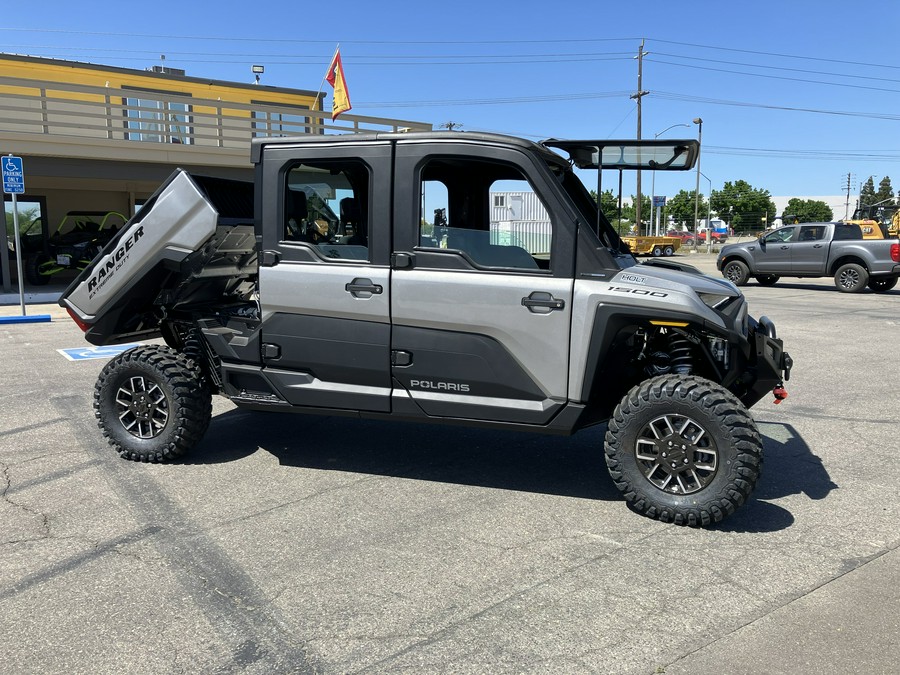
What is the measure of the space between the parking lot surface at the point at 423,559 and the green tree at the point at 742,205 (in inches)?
4516

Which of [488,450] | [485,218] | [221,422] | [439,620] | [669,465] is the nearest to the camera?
[439,620]

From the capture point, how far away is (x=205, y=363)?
5.28 meters

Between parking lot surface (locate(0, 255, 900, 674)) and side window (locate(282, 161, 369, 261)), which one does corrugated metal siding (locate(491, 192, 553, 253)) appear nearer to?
side window (locate(282, 161, 369, 261))

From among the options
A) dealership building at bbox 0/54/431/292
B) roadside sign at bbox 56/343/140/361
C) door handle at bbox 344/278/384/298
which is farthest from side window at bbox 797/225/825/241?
door handle at bbox 344/278/384/298

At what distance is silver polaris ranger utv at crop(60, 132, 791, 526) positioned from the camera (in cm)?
402

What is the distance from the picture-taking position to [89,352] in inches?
383

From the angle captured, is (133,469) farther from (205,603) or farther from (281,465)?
(205,603)

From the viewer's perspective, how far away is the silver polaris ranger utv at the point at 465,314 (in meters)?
→ 4.02

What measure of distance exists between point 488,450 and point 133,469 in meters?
2.49

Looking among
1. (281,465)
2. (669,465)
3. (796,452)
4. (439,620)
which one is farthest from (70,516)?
(796,452)

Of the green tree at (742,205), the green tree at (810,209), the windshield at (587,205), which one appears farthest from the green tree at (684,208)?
the windshield at (587,205)

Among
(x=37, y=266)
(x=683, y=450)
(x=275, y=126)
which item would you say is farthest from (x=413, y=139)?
(x=37, y=266)

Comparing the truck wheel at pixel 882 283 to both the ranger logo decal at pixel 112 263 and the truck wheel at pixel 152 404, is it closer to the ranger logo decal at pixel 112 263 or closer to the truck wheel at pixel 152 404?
the truck wheel at pixel 152 404

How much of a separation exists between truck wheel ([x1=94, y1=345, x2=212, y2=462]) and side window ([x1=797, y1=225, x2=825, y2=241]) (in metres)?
18.2
